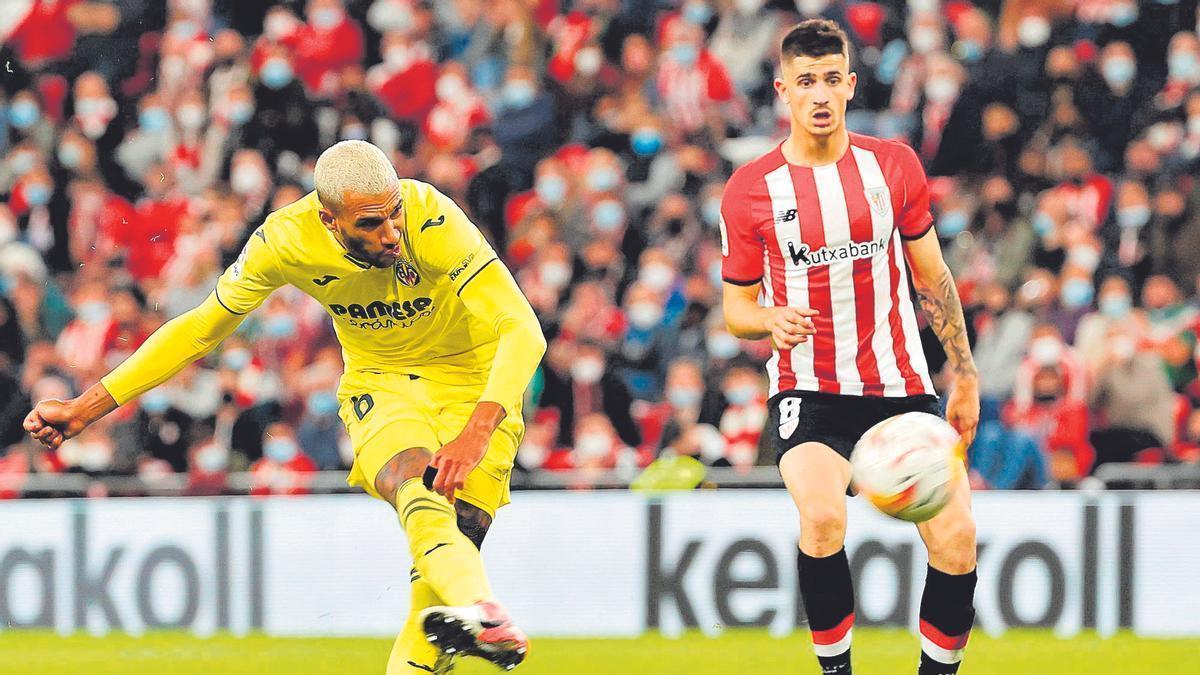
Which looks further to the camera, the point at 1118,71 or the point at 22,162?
the point at 22,162

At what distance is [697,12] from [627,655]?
240 inches

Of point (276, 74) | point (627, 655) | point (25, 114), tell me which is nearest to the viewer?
point (627, 655)

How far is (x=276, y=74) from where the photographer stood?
1552 centimetres

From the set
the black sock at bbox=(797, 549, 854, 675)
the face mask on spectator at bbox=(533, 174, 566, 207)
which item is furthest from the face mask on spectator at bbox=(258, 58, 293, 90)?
the black sock at bbox=(797, 549, 854, 675)

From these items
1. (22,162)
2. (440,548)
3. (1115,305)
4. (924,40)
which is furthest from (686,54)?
(440,548)

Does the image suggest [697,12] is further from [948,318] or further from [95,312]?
[948,318]

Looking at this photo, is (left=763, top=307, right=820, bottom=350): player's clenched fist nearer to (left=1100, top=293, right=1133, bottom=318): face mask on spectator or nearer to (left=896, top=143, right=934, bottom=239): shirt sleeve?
(left=896, top=143, right=934, bottom=239): shirt sleeve

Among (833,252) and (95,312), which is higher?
(833,252)

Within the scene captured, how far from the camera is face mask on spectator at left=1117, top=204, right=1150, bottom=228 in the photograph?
1385cm

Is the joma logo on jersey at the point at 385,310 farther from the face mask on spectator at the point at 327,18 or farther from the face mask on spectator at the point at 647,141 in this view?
the face mask on spectator at the point at 327,18

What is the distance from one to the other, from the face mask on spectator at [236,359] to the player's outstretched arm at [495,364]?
23.8ft

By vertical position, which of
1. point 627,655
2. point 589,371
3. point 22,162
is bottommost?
point 627,655

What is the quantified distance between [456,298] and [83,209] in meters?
8.66

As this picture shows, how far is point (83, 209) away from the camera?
15328 millimetres
